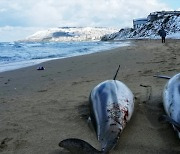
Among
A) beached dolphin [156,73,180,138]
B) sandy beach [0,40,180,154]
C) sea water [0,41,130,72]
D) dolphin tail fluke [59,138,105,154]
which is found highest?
beached dolphin [156,73,180,138]

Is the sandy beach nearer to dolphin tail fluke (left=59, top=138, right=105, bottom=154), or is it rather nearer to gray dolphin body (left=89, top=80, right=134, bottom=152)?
gray dolphin body (left=89, top=80, right=134, bottom=152)

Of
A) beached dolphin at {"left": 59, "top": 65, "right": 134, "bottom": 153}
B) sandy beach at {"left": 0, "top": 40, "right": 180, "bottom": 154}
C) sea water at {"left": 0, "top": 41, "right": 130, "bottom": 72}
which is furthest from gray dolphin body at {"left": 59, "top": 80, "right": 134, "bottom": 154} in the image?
sea water at {"left": 0, "top": 41, "right": 130, "bottom": 72}

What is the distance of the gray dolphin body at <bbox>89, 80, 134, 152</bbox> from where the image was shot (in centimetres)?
310

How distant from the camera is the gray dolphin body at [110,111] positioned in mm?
3097

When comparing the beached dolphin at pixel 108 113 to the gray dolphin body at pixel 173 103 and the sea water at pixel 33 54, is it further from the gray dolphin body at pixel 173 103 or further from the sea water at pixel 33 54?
the sea water at pixel 33 54

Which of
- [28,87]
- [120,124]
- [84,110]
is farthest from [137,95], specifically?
A: [28,87]

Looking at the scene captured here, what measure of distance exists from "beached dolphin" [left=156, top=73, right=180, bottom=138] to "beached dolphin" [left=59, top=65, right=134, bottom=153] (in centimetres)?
45

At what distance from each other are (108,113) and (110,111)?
0.04 m

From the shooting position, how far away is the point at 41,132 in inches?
145

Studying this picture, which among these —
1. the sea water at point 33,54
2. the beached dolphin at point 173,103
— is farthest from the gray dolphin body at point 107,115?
the sea water at point 33,54

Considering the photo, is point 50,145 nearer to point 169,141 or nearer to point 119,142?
point 119,142

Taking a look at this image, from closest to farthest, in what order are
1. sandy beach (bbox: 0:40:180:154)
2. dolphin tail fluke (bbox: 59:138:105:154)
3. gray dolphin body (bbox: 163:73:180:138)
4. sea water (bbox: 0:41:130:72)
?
dolphin tail fluke (bbox: 59:138:105:154) < gray dolphin body (bbox: 163:73:180:138) < sandy beach (bbox: 0:40:180:154) < sea water (bbox: 0:41:130:72)

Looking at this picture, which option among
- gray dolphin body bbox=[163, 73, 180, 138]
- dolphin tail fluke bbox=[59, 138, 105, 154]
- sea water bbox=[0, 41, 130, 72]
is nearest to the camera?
dolphin tail fluke bbox=[59, 138, 105, 154]

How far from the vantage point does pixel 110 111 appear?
347 cm
